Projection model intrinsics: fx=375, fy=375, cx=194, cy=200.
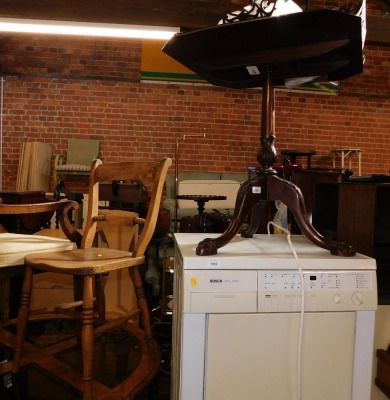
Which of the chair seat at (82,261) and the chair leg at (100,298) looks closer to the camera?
the chair seat at (82,261)

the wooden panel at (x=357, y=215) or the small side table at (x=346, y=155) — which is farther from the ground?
the small side table at (x=346, y=155)

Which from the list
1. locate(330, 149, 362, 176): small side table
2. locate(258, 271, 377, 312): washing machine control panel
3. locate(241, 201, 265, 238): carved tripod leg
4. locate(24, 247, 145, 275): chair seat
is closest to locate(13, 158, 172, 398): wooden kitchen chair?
locate(24, 247, 145, 275): chair seat

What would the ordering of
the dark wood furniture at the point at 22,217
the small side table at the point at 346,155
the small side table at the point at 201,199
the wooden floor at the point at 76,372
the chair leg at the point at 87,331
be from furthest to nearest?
the small side table at the point at 346,155 → the small side table at the point at 201,199 → the dark wood furniture at the point at 22,217 → the wooden floor at the point at 76,372 → the chair leg at the point at 87,331

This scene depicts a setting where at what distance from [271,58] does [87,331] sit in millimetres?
1027

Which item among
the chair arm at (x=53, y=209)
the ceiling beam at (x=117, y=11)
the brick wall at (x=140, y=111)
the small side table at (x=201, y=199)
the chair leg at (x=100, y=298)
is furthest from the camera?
the brick wall at (x=140, y=111)

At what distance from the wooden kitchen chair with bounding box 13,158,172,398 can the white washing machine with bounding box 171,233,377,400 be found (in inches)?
17.6

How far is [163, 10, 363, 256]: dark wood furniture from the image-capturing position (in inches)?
35.3

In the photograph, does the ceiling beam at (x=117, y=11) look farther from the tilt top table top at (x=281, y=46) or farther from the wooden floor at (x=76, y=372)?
the wooden floor at (x=76, y=372)

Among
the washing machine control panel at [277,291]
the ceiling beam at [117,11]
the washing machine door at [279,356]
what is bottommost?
the washing machine door at [279,356]

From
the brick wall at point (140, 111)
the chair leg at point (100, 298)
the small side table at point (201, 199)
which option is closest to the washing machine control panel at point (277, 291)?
the chair leg at point (100, 298)

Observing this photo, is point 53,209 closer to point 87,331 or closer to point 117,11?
point 87,331

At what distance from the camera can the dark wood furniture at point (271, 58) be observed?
0.90m

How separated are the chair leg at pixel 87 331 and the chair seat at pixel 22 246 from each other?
35cm

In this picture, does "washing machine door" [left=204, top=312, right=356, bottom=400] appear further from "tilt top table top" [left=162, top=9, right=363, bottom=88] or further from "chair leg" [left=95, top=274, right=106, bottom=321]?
"chair leg" [left=95, top=274, right=106, bottom=321]
